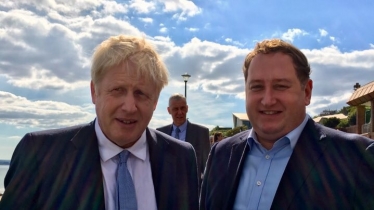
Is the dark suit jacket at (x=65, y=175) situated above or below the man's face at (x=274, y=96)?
below

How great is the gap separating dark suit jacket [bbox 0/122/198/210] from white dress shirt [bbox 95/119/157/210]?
4 centimetres

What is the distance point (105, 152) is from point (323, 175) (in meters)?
1.39

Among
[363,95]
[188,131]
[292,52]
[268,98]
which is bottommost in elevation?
[188,131]

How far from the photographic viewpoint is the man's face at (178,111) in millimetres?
6924

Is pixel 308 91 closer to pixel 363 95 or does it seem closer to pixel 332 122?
pixel 363 95

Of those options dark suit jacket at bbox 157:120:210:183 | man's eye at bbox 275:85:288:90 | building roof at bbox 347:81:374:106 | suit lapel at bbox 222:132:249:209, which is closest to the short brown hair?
man's eye at bbox 275:85:288:90

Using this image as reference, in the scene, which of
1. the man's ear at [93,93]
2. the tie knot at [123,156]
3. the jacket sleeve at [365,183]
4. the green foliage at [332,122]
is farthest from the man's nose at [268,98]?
the green foliage at [332,122]

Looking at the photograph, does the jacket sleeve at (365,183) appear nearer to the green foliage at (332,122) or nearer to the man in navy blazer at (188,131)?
the man in navy blazer at (188,131)

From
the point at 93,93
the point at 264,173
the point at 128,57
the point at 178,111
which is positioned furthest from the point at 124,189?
the point at 178,111

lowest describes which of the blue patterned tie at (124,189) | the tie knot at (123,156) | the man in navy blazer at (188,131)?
the blue patterned tie at (124,189)

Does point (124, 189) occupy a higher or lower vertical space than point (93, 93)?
lower

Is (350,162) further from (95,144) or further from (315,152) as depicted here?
(95,144)

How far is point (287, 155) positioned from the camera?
9.71ft

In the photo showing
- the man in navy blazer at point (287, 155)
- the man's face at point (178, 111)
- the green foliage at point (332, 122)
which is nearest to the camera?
the man in navy blazer at point (287, 155)
